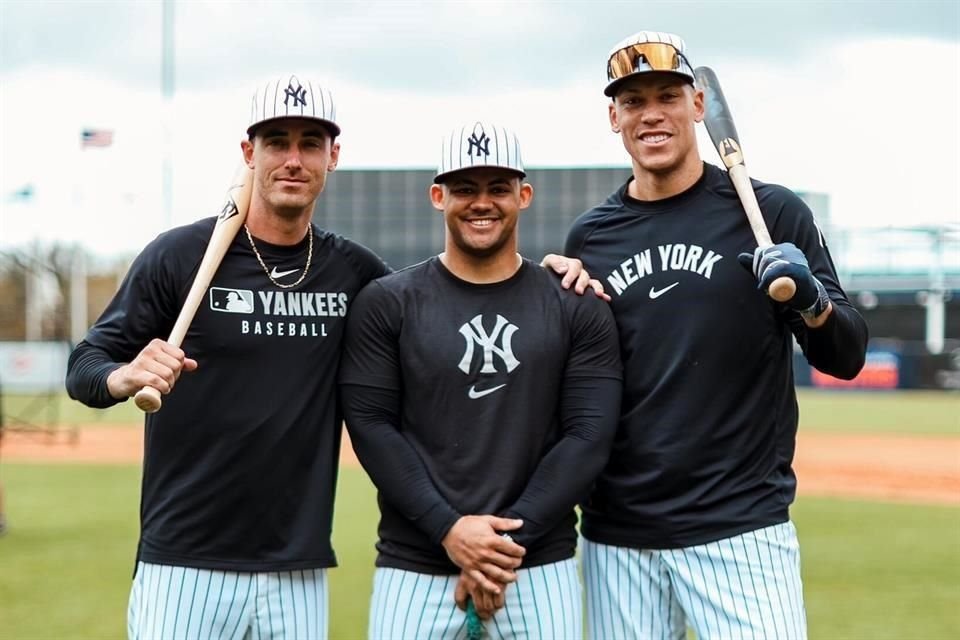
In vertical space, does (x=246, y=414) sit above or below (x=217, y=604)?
above

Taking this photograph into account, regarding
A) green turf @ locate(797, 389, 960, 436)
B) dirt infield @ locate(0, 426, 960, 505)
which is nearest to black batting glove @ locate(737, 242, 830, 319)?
dirt infield @ locate(0, 426, 960, 505)

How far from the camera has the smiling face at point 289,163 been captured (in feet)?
11.8

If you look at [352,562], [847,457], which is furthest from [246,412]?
[847,457]

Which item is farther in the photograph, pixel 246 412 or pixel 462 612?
pixel 246 412

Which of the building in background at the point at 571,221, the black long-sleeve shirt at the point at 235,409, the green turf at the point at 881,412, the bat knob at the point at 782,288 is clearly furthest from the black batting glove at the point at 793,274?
the building in background at the point at 571,221

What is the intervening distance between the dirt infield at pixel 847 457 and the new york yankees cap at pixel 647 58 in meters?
10.7

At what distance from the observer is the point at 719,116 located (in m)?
4.15

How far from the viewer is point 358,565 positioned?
8672 mm

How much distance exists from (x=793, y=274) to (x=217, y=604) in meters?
1.94

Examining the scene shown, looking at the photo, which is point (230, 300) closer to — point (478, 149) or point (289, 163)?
point (289, 163)

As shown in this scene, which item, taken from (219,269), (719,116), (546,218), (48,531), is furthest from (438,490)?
(546,218)

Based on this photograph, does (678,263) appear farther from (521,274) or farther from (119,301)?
(119,301)

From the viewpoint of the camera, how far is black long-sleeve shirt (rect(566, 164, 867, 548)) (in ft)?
11.9

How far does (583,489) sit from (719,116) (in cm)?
149
